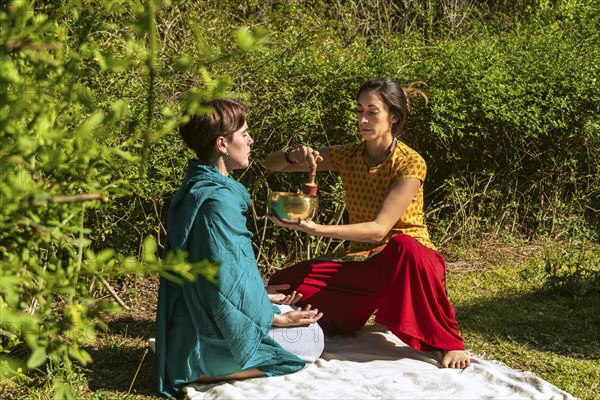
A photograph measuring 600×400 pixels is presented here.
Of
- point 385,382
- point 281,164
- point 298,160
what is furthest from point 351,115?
point 385,382

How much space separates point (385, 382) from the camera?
3980mm

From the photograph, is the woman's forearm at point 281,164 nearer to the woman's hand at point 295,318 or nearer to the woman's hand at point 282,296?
the woman's hand at point 282,296

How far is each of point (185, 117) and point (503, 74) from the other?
4.91 metres

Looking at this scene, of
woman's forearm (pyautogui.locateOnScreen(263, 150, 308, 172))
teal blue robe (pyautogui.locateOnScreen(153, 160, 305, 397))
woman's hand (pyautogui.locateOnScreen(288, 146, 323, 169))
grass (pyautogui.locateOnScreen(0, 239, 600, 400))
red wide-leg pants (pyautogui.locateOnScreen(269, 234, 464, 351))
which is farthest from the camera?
woman's forearm (pyautogui.locateOnScreen(263, 150, 308, 172))

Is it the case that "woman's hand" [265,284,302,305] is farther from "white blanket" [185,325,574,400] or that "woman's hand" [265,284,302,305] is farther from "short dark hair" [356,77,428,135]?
"short dark hair" [356,77,428,135]

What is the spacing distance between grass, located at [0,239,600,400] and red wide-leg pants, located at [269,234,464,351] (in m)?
0.48

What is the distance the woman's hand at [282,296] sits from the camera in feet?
14.0

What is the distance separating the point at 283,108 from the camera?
219 inches

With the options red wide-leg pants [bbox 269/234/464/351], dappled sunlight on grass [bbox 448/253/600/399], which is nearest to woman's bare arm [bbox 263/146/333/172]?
red wide-leg pants [bbox 269/234/464/351]

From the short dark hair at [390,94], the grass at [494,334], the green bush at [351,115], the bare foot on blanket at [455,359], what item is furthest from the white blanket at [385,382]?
the short dark hair at [390,94]

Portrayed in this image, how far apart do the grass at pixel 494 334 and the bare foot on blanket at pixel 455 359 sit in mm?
335

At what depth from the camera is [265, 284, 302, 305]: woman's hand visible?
14.0ft

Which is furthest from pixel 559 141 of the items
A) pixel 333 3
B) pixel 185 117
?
pixel 185 117

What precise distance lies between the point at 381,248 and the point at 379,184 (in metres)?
0.35
